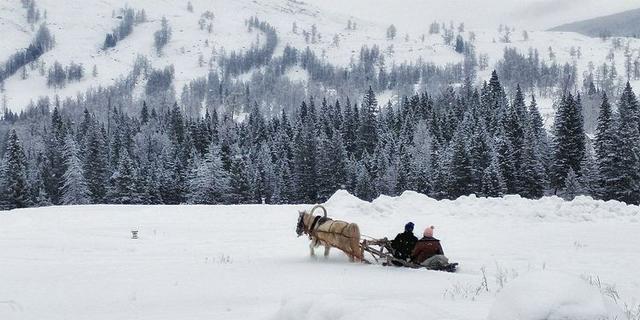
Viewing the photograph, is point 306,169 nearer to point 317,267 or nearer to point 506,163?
point 506,163

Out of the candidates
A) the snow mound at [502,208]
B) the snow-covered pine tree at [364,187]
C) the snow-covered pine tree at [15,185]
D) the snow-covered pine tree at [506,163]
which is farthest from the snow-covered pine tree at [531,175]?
the snow-covered pine tree at [15,185]

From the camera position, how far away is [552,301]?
430cm

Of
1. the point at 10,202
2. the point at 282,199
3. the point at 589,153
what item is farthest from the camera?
the point at 282,199

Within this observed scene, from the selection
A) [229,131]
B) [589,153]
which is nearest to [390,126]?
[229,131]

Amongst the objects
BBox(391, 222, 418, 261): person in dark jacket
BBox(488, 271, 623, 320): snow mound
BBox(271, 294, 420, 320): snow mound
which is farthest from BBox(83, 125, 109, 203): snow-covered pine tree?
BBox(488, 271, 623, 320): snow mound

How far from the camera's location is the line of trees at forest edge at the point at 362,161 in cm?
5412

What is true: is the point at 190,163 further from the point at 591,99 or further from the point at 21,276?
the point at 591,99

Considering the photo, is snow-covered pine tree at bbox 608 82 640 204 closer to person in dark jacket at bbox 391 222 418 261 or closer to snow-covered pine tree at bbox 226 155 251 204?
snow-covered pine tree at bbox 226 155 251 204

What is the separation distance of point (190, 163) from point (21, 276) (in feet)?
218

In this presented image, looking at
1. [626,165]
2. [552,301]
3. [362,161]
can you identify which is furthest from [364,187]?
[552,301]

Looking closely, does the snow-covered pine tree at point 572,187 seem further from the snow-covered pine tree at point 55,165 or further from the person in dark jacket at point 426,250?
the snow-covered pine tree at point 55,165

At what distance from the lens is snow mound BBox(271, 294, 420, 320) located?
4422 millimetres

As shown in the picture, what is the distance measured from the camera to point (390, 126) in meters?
97.4

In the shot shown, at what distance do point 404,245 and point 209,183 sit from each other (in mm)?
57701
